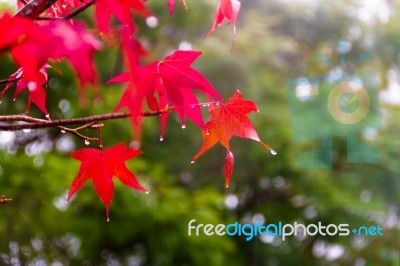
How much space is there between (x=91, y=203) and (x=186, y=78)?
108 inches

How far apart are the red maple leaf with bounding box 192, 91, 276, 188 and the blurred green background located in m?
2.52

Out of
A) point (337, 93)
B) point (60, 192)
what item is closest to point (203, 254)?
point (60, 192)

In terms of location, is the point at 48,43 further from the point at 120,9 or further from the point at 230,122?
the point at 230,122

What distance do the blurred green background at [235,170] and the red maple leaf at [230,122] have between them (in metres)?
2.52

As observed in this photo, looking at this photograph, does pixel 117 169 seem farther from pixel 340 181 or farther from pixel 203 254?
pixel 340 181

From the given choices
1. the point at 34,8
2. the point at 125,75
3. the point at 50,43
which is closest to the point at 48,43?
the point at 50,43

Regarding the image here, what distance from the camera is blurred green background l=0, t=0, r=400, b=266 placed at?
3.15 m

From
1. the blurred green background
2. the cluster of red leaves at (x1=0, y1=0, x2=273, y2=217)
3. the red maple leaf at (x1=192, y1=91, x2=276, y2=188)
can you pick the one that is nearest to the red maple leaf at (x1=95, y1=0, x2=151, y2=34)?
the cluster of red leaves at (x1=0, y1=0, x2=273, y2=217)

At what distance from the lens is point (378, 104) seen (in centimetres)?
458

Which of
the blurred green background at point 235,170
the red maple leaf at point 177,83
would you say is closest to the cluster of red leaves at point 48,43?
the red maple leaf at point 177,83

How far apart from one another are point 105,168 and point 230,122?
0.13 m

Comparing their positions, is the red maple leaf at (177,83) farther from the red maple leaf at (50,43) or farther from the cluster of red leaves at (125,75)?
the red maple leaf at (50,43)

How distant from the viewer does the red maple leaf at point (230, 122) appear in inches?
19.0

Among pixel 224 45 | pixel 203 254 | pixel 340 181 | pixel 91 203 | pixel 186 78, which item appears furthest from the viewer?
pixel 340 181
